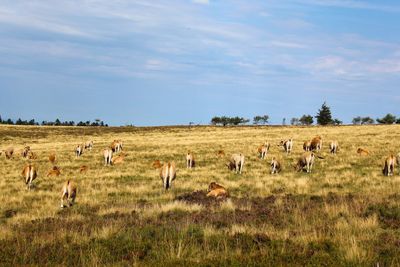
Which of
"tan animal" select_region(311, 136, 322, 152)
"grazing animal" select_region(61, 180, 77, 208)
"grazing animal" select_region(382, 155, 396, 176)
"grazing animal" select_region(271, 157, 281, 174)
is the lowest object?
"grazing animal" select_region(61, 180, 77, 208)

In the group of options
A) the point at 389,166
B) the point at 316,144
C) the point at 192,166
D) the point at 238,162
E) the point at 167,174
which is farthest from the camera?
the point at 316,144

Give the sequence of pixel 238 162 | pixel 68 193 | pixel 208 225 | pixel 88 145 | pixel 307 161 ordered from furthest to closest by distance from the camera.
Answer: pixel 88 145, pixel 238 162, pixel 307 161, pixel 68 193, pixel 208 225

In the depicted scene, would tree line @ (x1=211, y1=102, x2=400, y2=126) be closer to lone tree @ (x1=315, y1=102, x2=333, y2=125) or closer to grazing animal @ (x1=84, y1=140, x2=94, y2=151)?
lone tree @ (x1=315, y1=102, x2=333, y2=125)

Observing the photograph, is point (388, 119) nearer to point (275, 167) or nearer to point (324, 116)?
point (324, 116)

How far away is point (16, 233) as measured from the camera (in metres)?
11.0

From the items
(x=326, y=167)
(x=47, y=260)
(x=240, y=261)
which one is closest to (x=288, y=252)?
(x=240, y=261)

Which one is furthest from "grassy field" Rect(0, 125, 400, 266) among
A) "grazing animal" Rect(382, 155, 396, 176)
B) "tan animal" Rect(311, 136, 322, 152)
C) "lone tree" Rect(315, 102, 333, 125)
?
"lone tree" Rect(315, 102, 333, 125)

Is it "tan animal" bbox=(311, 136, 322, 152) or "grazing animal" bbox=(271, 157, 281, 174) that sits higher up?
"tan animal" bbox=(311, 136, 322, 152)

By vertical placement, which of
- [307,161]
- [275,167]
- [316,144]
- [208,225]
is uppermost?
[316,144]

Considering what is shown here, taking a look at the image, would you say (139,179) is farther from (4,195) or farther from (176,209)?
(176,209)

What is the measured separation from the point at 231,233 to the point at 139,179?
626 inches

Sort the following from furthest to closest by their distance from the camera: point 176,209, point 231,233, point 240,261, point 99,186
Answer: point 99,186, point 176,209, point 231,233, point 240,261

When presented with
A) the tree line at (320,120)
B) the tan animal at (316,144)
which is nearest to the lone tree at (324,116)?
the tree line at (320,120)

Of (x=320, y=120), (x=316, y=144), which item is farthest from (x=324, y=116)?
(x=316, y=144)
